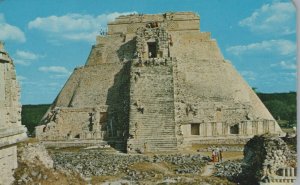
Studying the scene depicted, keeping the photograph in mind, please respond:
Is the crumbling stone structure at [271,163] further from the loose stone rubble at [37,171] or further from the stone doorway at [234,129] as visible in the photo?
the stone doorway at [234,129]

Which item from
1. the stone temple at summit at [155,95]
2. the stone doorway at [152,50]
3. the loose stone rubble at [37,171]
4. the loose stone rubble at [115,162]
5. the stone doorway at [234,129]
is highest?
the stone doorway at [152,50]

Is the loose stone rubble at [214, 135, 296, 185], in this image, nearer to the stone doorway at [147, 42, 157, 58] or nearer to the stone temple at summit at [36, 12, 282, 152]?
the stone temple at summit at [36, 12, 282, 152]

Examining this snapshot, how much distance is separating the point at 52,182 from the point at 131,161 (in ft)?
Result: 26.1

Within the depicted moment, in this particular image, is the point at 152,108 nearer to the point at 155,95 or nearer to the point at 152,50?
the point at 155,95

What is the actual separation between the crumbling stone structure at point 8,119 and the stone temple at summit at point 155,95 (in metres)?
12.9

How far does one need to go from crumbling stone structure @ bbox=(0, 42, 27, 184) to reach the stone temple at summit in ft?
42.2

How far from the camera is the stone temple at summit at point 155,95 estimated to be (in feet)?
103

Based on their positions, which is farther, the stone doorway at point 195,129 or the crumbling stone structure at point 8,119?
the stone doorway at point 195,129

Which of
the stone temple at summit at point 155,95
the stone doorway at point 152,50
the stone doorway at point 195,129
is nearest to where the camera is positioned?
the stone temple at summit at point 155,95

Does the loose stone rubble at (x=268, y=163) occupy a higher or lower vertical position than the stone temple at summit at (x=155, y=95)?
lower

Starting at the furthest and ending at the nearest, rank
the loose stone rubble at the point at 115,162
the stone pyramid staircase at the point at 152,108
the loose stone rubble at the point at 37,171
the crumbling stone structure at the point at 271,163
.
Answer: the stone pyramid staircase at the point at 152,108, the loose stone rubble at the point at 115,162, the crumbling stone structure at the point at 271,163, the loose stone rubble at the point at 37,171

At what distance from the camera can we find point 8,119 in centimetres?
1669

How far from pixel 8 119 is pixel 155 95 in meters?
Result: 16.0

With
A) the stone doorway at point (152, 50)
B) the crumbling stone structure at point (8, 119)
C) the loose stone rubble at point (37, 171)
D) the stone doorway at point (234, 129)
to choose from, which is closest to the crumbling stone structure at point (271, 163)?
the loose stone rubble at point (37, 171)
